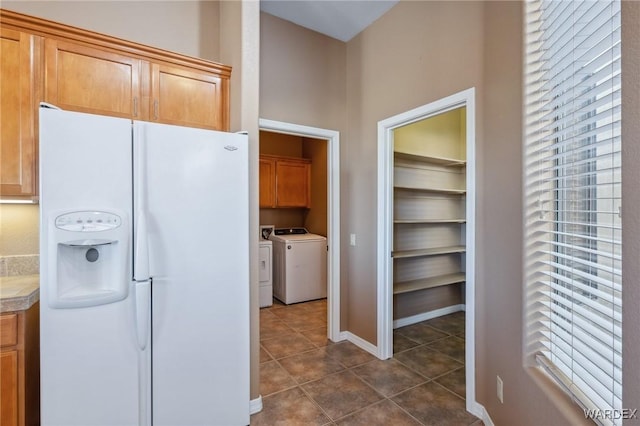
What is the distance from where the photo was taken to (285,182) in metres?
5.08

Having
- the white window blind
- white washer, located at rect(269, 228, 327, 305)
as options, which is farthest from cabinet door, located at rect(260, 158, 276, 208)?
the white window blind

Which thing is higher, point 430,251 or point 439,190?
point 439,190

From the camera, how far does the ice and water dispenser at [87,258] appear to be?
4.53 feet

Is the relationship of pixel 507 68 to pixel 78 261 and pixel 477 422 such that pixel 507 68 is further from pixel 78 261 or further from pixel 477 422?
pixel 78 261

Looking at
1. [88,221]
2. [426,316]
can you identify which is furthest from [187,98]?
[426,316]

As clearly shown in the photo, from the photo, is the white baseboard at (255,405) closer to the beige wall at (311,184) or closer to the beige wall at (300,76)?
the beige wall at (300,76)

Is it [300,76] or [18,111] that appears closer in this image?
[18,111]

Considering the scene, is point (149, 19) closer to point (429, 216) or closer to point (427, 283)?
point (429, 216)

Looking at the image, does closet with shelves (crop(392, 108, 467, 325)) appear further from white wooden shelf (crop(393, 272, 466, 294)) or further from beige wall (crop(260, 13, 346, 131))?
beige wall (crop(260, 13, 346, 131))

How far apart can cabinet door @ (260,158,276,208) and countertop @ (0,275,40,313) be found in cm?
327

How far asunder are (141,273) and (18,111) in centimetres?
114

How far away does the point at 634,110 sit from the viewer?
0.75m

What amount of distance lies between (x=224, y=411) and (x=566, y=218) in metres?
1.96

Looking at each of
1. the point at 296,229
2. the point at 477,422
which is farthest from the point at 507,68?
the point at 296,229
